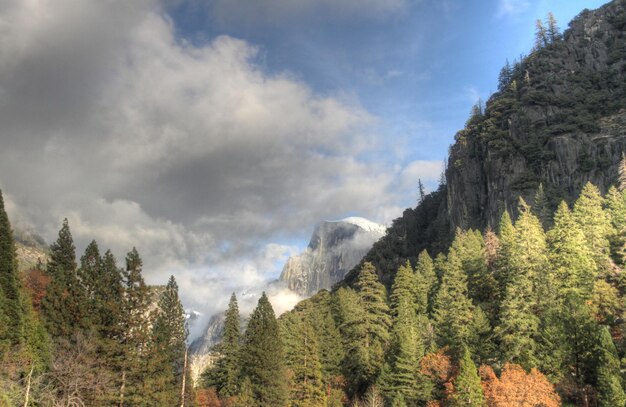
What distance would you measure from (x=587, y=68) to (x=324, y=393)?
13135cm

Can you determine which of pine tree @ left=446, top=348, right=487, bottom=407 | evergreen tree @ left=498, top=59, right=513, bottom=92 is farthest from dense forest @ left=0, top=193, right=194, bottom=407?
evergreen tree @ left=498, top=59, right=513, bottom=92

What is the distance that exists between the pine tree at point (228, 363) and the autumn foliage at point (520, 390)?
38.4 m

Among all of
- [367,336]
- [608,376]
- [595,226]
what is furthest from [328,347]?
[608,376]

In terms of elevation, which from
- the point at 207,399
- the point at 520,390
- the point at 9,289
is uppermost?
the point at 9,289

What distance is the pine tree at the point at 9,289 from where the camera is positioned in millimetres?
42116

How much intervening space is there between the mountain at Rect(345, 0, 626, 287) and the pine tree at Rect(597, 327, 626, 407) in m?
58.9

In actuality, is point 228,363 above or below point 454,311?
below

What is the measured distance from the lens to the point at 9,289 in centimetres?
4469

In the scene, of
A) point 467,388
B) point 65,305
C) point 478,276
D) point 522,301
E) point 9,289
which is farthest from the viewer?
point 478,276

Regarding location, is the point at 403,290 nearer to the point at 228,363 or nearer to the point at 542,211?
the point at 228,363

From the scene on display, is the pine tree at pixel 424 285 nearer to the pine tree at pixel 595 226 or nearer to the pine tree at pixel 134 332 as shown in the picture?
the pine tree at pixel 595 226

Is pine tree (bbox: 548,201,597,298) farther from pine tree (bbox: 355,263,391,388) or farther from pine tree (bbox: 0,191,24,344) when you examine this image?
pine tree (bbox: 0,191,24,344)

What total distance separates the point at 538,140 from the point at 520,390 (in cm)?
9123

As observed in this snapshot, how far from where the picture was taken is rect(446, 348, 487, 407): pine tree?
44.7m
